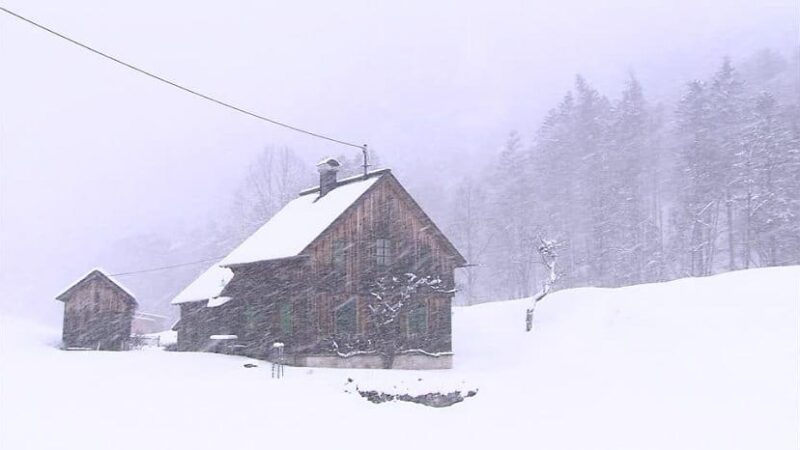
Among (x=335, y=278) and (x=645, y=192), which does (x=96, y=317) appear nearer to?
(x=335, y=278)

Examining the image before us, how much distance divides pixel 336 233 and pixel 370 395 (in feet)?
29.9

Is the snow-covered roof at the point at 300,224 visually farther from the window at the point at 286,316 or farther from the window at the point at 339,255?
the window at the point at 286,316

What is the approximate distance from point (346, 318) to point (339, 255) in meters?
2.49

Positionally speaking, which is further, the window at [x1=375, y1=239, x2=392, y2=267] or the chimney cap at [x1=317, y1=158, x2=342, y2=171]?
the chimney cap at [x1=317, y1=158, x2=342, y2=171]

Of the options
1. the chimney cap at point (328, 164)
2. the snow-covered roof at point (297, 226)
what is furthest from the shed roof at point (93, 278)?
the chimney cap at point (328, 164)

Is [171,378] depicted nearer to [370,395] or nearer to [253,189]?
[370,395]

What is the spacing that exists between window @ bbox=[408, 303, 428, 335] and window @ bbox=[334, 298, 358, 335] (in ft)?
8.98

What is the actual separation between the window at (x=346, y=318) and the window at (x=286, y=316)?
175 centimetres

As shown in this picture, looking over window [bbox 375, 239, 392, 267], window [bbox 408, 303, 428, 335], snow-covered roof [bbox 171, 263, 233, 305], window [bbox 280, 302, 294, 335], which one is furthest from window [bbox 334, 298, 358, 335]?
snow-covered roof [bbox 171, 263, 233, 305]

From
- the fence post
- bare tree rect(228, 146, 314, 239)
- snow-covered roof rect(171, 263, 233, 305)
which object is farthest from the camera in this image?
bare tree rect(228, 146, 314, 239)

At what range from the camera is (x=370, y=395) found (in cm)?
1833

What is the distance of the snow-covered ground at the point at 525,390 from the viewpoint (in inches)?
506

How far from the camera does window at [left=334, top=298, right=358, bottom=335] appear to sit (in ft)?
84.1

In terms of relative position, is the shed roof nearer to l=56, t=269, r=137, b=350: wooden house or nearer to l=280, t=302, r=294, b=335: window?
l=56, t=269, r=137, b=350: wooden house
